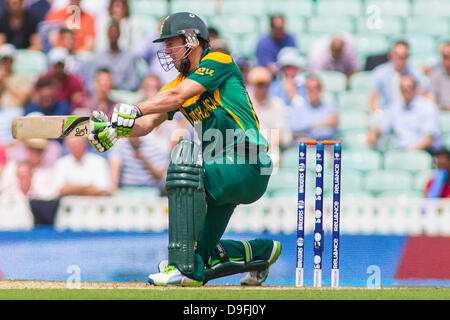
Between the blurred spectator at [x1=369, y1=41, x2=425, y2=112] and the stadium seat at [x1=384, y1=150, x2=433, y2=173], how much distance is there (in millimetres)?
530

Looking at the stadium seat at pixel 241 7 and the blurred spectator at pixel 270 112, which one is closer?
the blurred spectator at pixel 270 112

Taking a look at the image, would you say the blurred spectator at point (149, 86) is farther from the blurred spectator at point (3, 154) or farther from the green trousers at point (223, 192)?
the green trousers at point (223, 192)

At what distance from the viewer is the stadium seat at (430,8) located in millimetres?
9906

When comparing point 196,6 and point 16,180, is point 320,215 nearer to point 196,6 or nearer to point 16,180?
point 16,180

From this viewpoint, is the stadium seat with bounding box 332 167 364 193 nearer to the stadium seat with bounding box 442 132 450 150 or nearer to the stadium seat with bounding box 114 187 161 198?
the stadium seat with bounding box 442 132 450 150

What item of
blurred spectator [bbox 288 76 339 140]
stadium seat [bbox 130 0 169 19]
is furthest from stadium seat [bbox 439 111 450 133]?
stadium seat [bbox 130 0 169 19]

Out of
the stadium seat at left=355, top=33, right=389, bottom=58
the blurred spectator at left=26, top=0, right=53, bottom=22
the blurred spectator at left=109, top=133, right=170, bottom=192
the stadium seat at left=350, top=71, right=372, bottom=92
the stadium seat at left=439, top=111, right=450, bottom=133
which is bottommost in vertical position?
the blurred spectator at left=109, top=133, right=170, bottom=192

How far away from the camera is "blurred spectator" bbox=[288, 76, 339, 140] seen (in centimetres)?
866

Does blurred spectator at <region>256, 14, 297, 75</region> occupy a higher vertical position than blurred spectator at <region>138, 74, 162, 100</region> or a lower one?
higher

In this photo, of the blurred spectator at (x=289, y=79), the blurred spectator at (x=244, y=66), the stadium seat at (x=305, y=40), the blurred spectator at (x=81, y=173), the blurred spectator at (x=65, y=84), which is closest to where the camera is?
the blurred spectator at (x=81, y=173)

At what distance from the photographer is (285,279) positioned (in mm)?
6242

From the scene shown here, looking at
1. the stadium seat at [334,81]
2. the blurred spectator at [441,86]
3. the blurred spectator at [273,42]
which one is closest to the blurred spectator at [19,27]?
the blurred spectator at [273,42]

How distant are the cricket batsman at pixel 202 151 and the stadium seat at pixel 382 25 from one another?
16.3ft

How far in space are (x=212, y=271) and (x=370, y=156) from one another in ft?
13.5
